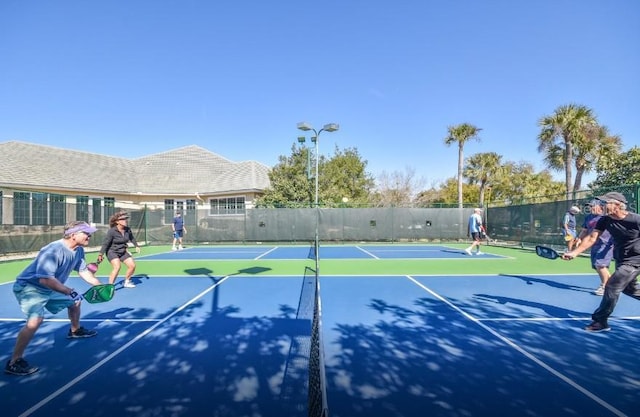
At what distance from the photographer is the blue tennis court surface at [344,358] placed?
9.93 ft

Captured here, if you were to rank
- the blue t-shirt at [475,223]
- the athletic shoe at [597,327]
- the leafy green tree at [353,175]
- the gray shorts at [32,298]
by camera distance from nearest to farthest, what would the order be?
the gray shorts at [32,298] → the athletic shoe at [597,327] → the blue t-shirt at [475,223] → the leafy green tree at [353,175]

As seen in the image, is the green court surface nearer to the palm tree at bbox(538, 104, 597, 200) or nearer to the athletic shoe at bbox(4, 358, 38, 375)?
the athletic shoe at bbox(4, 358, 38, 375)

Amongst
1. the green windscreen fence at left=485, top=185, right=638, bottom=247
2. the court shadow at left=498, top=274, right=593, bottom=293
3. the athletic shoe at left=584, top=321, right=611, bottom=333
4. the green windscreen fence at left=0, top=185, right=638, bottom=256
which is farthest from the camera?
the green windscreen fence at left=0, top=185, right=638, bottom=256

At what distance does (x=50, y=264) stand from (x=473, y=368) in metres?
4.77

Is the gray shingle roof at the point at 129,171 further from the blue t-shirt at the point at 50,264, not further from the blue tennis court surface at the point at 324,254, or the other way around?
the blue t-shirt at the point at 50,264

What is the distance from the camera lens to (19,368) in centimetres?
356

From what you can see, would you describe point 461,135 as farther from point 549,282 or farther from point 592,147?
point 549,282

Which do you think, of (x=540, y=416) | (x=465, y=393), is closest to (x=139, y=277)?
(x=465, y=393)

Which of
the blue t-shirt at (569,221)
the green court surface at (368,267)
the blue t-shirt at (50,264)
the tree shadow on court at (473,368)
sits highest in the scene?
the blue t-shirt at (569,221)

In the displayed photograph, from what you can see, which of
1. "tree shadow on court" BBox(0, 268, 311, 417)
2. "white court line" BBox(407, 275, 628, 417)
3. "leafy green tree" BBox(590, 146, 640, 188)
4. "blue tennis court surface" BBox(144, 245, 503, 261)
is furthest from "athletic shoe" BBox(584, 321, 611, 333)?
"leafy green tree" BBox(590, 146, 640, 188)

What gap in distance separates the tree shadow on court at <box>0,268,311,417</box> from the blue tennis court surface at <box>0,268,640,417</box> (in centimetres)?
2

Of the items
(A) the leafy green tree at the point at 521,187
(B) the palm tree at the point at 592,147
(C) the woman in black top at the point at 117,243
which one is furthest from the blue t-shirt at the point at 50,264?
(A) the leafy green tree at the point at 521,187

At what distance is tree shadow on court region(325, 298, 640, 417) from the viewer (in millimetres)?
2996

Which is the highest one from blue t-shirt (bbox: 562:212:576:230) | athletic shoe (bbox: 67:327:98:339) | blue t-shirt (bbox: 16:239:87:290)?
blue t-shirt (bbox: 562:212:576:230)
